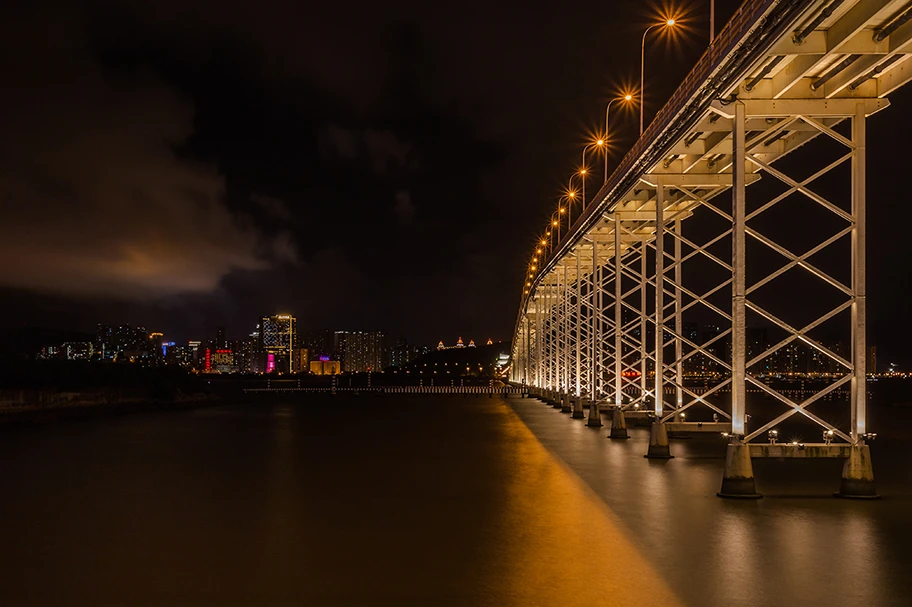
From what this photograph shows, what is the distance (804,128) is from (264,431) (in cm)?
2543

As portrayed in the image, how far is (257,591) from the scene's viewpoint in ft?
29.0

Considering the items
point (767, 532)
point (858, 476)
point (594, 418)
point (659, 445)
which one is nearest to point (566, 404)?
point (594, 418)

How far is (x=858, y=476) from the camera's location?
1533 cm

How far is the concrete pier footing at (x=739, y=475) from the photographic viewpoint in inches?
604

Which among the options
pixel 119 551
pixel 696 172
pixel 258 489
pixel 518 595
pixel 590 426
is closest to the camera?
pixel 518 595

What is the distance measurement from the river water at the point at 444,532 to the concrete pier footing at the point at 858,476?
1.14 ft

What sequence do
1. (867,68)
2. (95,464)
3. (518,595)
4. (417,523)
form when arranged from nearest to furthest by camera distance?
(518,595) < (417,523) < (867,68) < (95,464)

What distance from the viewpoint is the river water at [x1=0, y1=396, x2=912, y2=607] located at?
894cm

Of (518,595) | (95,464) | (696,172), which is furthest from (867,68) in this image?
(95,464)

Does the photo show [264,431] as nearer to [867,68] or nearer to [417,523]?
[417,523]

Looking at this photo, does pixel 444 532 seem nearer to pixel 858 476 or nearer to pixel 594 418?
pixel 858 476

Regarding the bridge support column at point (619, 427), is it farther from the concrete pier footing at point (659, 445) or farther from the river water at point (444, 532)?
the concrete pier footing at point (659, 445)

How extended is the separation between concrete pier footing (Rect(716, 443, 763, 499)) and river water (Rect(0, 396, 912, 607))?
14.9 inches

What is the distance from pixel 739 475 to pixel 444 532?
239 inches
